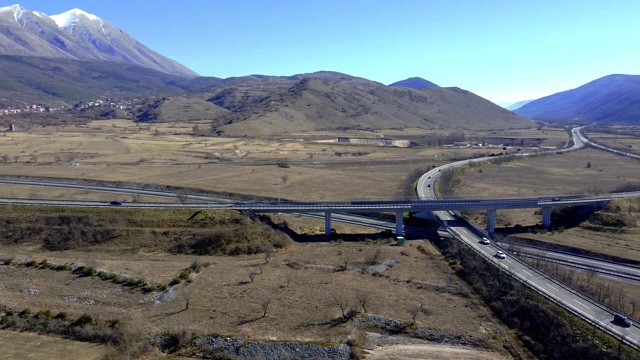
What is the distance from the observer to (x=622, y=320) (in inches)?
1640

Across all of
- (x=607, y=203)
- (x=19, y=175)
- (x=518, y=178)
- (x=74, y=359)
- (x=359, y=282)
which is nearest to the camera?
(x=74, y=359)

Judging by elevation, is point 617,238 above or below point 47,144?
below

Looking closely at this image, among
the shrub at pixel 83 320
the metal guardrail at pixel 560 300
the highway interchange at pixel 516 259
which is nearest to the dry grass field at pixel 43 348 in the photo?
the shrub at pixel 83 320

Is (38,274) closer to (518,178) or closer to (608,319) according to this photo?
(608,319)

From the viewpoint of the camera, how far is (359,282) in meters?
56.6

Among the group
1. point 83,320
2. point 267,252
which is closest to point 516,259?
point 267,252

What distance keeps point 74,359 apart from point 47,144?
169 m

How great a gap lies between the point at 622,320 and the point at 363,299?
2352 centimetres

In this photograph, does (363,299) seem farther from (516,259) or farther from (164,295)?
(516,259)

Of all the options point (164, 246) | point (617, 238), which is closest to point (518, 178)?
point (617, 238)

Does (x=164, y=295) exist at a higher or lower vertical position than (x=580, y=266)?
lower

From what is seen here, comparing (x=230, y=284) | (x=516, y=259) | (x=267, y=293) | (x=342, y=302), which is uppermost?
(x=516, y=259)

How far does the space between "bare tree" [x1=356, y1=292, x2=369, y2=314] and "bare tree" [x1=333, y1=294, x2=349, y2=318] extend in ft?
4.59

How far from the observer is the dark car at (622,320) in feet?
136
